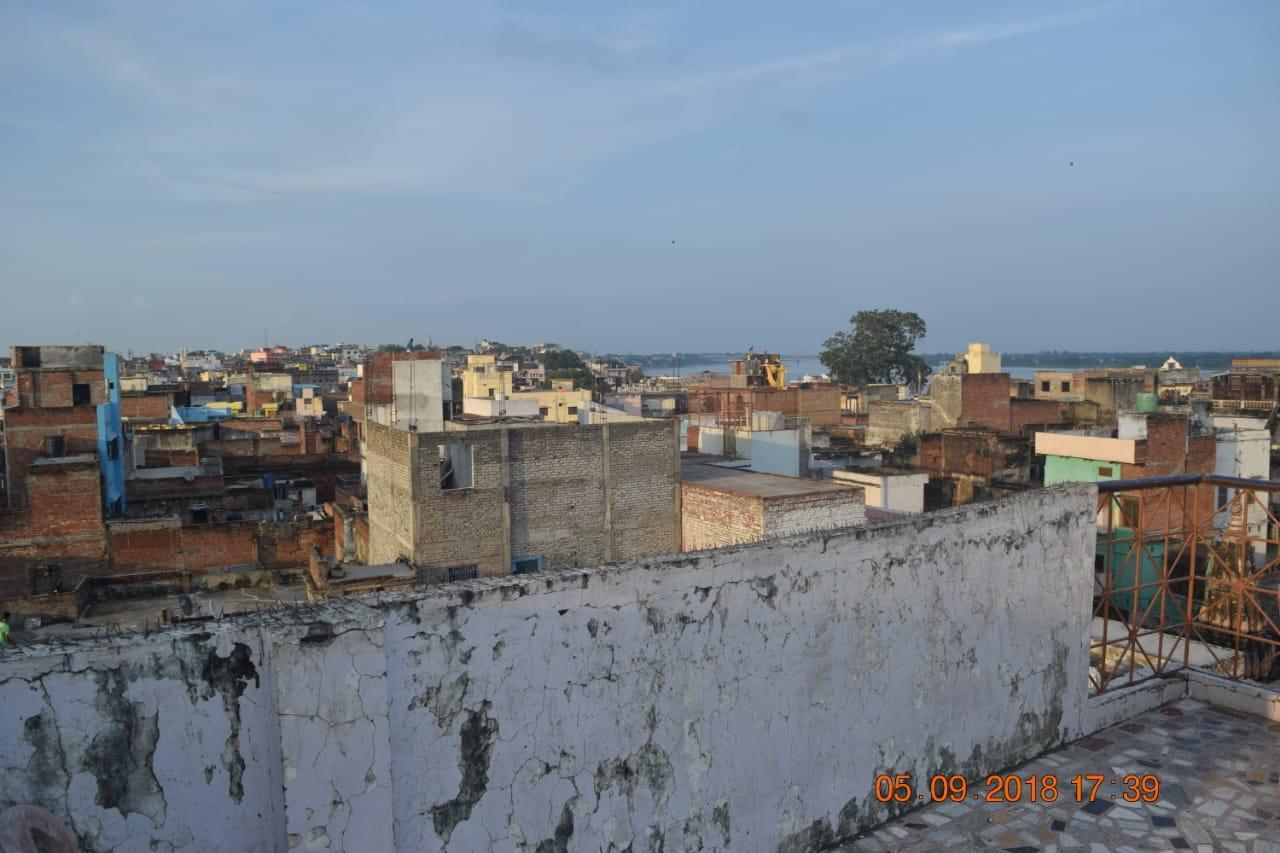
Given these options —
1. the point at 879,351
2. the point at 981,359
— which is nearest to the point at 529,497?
the point at 981,359

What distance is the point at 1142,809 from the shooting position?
588cm

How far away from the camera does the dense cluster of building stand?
1506cm

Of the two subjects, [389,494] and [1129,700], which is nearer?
[1129,700]

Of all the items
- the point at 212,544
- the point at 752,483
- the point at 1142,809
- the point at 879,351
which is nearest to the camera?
the point at 1142,809

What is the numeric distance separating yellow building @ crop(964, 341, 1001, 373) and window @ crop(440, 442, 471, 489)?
34.7 meters

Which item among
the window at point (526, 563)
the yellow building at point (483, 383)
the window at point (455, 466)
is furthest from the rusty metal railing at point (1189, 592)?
the yellow building at point (483, 383)

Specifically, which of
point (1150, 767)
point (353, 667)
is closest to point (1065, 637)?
point (1150, 767)

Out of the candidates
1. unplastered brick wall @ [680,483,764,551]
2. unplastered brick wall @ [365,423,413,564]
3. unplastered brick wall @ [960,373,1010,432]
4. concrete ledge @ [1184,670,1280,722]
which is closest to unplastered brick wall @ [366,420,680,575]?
unplastered brick wall @ [365,423,413,564]

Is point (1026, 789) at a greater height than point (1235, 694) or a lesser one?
lesser

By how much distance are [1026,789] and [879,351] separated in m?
68.5

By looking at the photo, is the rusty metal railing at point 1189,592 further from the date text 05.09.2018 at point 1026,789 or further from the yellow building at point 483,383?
the yellow building at point 483,383

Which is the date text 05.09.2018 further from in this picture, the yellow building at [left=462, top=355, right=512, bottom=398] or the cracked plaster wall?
the yellow building at [left=462, top=355, right=512, bottom=398]

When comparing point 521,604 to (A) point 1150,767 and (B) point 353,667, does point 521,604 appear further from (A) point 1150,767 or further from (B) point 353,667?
(A) point 1150,767

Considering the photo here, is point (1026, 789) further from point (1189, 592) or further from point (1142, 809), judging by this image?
point (1189, 592)
